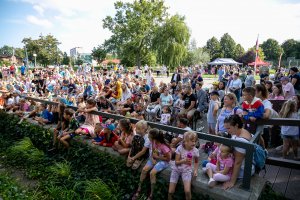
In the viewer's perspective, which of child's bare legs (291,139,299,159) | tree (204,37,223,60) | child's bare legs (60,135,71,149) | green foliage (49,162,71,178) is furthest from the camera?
tree (204,37,223,60)

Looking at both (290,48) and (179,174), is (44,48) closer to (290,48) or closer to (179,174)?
(179,174)

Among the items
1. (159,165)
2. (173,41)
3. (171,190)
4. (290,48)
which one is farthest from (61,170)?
(290,48)

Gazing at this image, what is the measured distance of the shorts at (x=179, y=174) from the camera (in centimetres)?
362

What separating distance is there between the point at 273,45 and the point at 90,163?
98.7 metres

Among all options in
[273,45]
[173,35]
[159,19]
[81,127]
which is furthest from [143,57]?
[273,45]

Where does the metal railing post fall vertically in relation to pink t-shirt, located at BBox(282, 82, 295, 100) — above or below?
below

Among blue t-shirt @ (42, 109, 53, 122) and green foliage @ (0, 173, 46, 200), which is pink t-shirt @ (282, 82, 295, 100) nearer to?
green foliage @ (0, 173, 46, 200)

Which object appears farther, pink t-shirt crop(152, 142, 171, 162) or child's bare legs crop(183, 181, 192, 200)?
pink t-shirt crop(152, 142, 171, 162)

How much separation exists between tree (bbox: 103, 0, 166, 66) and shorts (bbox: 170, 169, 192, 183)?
40638 millimetres

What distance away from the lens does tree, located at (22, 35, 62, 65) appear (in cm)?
5584

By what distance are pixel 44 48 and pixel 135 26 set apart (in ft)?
91.5

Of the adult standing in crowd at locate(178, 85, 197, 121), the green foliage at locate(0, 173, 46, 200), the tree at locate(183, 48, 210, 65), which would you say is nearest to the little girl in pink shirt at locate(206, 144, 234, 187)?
the adult standing in crowd at locate(178, 85, 197, 121)

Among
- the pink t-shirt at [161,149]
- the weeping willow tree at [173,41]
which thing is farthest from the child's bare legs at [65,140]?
the weeping willow tree at [173,41]

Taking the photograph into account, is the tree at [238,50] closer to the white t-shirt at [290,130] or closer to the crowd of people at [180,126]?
the crowd of people at [180,126]
